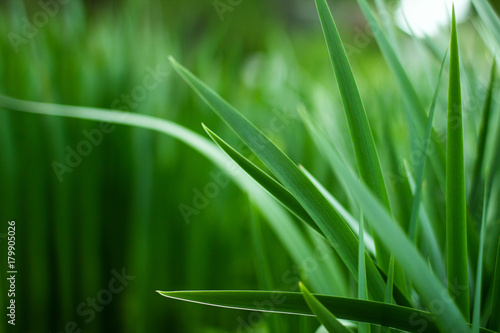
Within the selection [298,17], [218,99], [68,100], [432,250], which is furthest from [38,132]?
[298,17]

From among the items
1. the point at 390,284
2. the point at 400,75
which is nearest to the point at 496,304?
the point at 390,284

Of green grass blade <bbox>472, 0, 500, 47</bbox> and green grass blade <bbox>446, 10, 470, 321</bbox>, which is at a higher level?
green grass blade <bbox>472, 0, 500, 47</bbox>

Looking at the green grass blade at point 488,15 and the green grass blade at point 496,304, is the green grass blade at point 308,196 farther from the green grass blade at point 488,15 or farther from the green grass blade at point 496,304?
the green grass blade at point 488,15

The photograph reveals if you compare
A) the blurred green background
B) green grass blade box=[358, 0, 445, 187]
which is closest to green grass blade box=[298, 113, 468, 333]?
green grass blade box=[358, 0, 445, 187]

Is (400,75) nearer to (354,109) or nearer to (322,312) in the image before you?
(354,109)

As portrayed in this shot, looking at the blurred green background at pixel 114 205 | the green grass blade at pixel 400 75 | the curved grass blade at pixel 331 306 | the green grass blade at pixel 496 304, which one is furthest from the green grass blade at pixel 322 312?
the blurred green background at pixel 114 205

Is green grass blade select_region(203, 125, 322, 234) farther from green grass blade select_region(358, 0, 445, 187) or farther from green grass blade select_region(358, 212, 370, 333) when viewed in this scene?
green grass blade select_region(358, 0, 445, 187)
